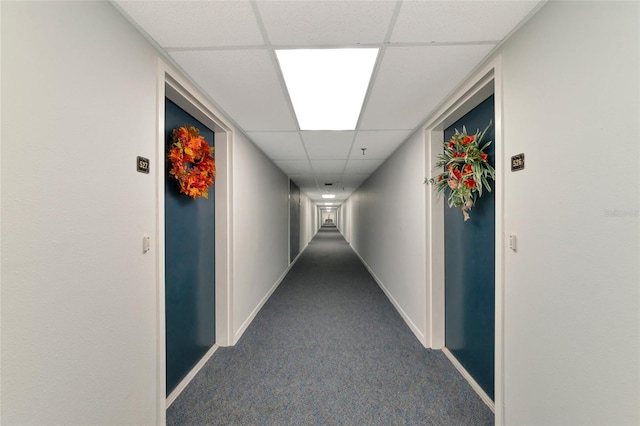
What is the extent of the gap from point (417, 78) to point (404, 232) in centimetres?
177

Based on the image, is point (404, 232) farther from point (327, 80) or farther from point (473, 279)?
point (327, 80)

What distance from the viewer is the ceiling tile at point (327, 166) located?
3914mm

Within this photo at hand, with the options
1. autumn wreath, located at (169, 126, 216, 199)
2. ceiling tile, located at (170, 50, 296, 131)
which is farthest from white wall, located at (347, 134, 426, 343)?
autumn wreath, located at (169, 126, 216, 199)

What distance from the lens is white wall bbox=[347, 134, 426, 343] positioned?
234cm

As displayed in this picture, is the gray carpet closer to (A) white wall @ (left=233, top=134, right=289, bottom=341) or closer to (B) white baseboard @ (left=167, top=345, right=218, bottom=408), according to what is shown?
(B) white baseboard @ (left=167, top=345, right=218, bottom=408)

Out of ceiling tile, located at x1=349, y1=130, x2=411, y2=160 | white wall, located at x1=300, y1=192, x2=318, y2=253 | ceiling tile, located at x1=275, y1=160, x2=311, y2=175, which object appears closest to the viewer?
ceiling tile, located at x1=349, y1=130, x2=411, y2=160

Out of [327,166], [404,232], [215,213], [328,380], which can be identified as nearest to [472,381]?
[328,380]

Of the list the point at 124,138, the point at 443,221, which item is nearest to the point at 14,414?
the point at 124,138

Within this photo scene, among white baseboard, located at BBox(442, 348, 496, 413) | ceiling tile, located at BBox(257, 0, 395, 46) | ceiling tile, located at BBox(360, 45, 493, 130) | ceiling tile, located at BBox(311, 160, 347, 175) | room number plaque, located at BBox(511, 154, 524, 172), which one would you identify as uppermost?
ceiling tile, located at BBox(257, 0, 395, 46)

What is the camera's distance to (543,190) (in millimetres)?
1013

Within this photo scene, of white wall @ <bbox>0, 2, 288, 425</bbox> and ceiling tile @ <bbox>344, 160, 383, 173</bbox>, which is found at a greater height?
ceiling tile @ <bbox>344, 160, 383, 173</bbox>

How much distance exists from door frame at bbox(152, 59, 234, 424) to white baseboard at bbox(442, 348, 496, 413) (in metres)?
2.05

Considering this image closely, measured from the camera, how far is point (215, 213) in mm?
2234

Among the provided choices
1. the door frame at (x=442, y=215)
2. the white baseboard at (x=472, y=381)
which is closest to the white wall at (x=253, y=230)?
the door frame at (x=442, y=215)
